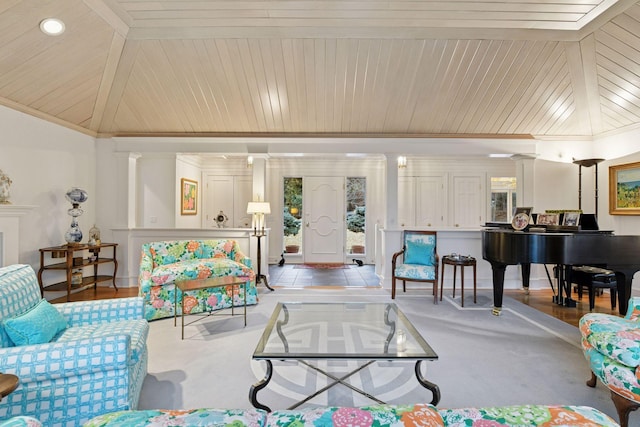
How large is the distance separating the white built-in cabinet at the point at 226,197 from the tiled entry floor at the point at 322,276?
1541mm

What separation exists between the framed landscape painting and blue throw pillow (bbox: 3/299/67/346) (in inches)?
256

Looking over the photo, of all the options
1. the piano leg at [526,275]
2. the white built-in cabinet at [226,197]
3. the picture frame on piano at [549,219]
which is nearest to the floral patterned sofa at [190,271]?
the white built-in cabinet at [226,197]

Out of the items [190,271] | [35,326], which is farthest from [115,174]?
[35,326]

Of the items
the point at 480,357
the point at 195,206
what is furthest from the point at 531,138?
the point at 195,206

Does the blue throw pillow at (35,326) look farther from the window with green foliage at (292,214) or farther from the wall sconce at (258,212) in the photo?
the window with green foliage at (292,214)

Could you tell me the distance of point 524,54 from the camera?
373cm

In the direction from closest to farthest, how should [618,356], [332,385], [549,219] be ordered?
[618,356] < [332,385] < [549,219]

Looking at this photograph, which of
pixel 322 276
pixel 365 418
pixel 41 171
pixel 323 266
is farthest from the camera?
pixel 323 266

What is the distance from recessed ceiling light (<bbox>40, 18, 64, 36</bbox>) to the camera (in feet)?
9.61

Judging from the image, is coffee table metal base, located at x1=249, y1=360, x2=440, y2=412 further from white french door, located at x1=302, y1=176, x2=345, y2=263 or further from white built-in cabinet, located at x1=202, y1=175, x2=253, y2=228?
white built-in cabinet, located at x1=202, y1=175, x2=253, y2=228

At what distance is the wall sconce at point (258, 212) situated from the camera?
187 inches

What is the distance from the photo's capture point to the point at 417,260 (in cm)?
437

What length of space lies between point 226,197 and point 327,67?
435 centimetres

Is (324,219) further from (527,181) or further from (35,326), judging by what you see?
(35,326)
